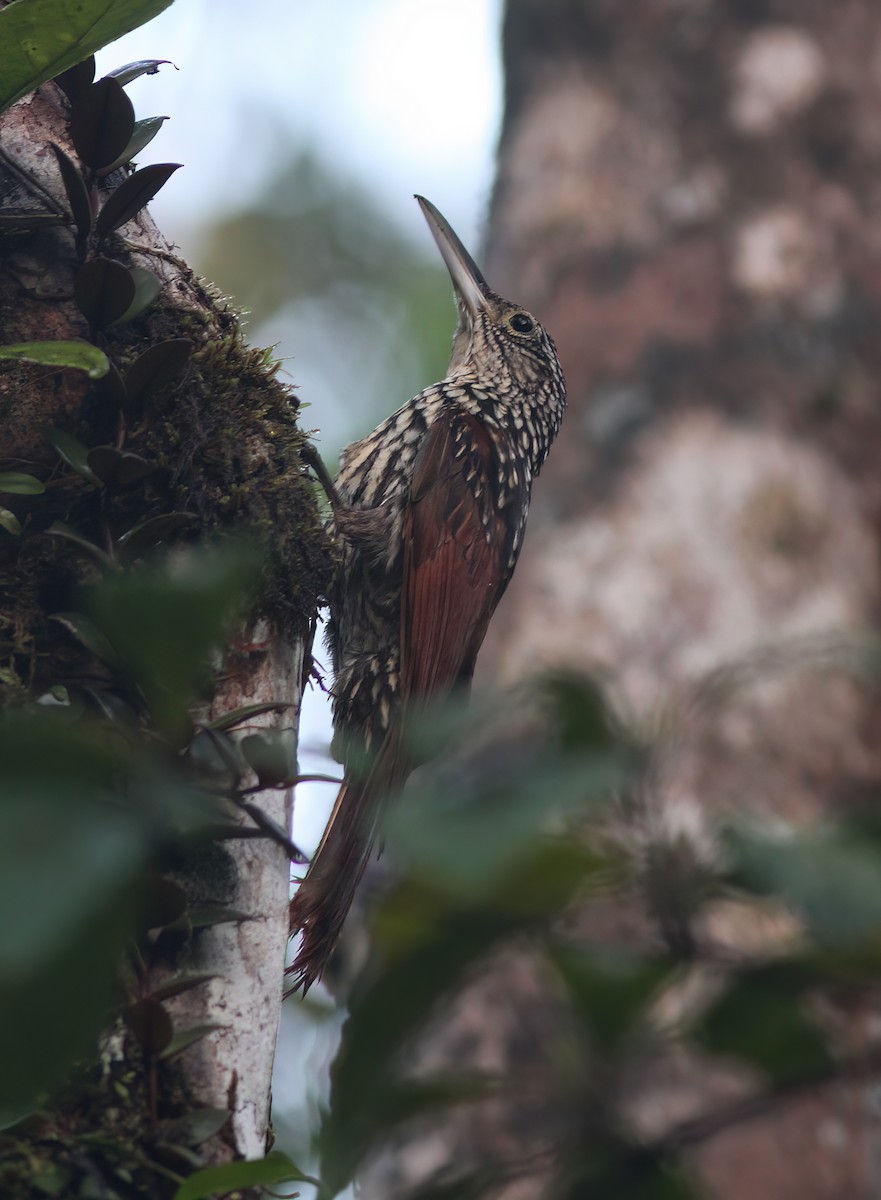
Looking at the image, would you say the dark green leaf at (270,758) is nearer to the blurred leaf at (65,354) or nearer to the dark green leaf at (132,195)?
the blurred leaf at (65,354)

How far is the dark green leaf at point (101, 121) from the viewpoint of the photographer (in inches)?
69.8

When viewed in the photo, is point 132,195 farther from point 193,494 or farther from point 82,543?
point 82,543

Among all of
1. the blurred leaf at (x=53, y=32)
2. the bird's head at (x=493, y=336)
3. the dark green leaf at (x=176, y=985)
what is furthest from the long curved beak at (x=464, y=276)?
the dark green leaf at (x=176, y=985)

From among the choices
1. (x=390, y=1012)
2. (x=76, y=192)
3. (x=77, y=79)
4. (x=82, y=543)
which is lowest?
(x=390, y=1012)

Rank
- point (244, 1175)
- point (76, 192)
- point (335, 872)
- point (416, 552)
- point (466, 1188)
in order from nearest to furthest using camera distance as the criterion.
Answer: point (466, 1188) → point (244, 1175) → point (76, 192) → point (335, 872) → point (416, 552)

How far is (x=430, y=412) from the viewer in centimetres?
357

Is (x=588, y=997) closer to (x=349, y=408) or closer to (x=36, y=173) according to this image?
(x=36, y=173)

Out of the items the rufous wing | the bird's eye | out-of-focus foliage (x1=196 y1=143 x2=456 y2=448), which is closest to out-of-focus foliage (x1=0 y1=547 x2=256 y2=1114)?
the rufous wing

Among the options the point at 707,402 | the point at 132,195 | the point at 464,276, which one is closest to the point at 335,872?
the point at 132,195

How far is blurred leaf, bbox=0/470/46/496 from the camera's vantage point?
1.63 metres

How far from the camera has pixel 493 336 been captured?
4266mm

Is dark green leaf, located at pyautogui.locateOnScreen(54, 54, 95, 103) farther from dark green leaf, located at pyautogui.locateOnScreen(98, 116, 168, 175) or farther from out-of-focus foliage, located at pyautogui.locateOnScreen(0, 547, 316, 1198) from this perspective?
out-of-focus foliage, located at pyautogui.locateOnScreen(0, 547, 316, 1198)

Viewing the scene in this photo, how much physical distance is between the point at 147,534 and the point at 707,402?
3.16 m

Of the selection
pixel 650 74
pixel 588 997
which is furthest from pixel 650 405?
pixel 588 997
